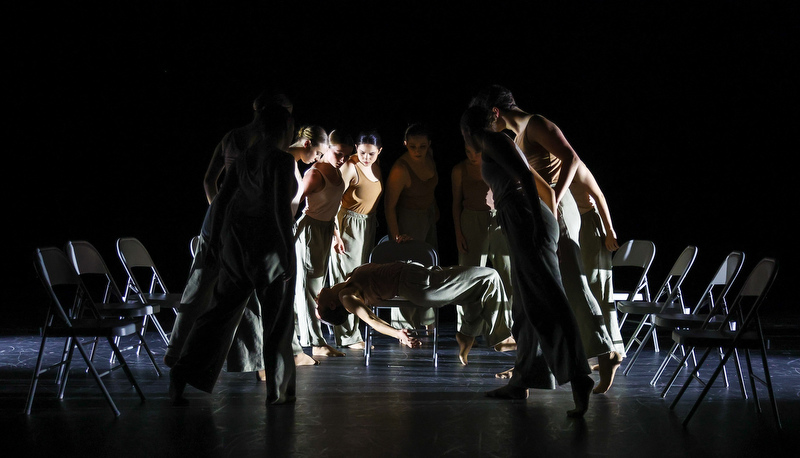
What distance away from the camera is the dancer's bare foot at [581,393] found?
10.3ft

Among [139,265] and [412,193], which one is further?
[412,193]

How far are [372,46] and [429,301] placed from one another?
9.95ft

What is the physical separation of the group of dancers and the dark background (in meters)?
2.02

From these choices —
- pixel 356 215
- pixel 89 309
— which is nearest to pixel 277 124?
pixel 89 309

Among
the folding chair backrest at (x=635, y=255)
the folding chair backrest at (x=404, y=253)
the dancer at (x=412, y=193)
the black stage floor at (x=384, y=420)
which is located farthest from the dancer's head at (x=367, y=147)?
the folding chair backrest at (x=635, y=255)

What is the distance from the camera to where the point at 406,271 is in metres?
4.55

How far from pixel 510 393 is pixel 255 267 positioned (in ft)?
4.40

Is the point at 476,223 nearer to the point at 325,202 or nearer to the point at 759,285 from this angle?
the point at 325,202

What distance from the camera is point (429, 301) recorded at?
14.5 ft

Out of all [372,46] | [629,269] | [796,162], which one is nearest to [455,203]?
[372,46]

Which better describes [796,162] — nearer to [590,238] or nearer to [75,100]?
[590,238]

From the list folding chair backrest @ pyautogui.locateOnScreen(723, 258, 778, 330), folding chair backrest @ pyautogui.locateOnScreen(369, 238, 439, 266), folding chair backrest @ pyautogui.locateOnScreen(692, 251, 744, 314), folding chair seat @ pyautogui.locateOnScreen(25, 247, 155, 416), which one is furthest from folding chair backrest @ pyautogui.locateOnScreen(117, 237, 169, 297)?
folding chair backrest @ pyautogui.locateOnScreen(723, 258, 778, 330)

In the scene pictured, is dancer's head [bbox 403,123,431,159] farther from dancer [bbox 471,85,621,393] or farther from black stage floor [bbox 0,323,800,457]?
black stage floor [bbox 0,323,800,457]

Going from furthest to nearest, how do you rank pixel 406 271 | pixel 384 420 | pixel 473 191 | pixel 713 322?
pixel 473 191
pixel 406 271
pixel 713 322
pixel 384 420
